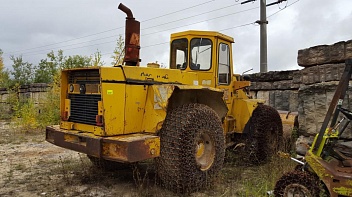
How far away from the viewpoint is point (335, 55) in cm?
401

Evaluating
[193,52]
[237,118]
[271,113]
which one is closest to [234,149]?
[237,118]

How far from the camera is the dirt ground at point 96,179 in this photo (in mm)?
4512

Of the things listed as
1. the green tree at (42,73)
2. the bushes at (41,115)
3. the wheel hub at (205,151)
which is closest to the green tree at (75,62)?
the bushes at (41,115)

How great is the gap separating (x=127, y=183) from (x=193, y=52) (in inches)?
98.7

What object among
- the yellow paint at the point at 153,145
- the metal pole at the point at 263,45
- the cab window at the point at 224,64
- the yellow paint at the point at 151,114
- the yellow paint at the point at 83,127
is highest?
the metal pole at the point at 263,45

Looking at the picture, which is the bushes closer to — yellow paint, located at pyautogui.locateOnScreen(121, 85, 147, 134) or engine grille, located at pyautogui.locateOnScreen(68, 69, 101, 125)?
engine grille, located at pyautogui.locateOnScreen(68, 69, 101, 125)

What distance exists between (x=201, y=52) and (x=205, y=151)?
183 cm

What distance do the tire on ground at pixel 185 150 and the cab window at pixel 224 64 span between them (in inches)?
52.6

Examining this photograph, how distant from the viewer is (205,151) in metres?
4.84

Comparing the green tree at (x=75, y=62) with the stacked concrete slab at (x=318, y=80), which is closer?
the stacked concrete slab at (x=318, y=80)

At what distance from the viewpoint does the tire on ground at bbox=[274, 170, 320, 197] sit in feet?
11.2

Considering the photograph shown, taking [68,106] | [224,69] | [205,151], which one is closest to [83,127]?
[68,106]

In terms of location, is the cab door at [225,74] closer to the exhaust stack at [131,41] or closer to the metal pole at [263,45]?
the exhaust stack at [131,41]

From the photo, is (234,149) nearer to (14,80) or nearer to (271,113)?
(271,113)
